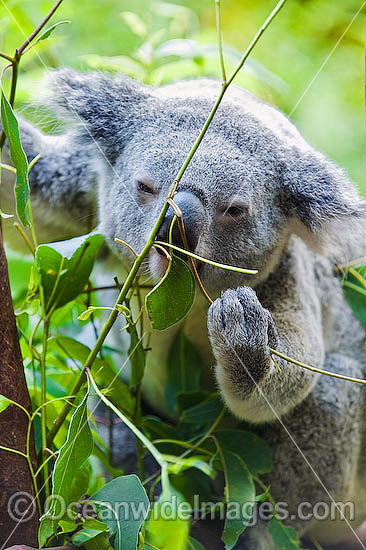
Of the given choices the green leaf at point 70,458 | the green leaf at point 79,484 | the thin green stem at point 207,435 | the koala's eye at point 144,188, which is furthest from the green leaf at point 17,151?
the thin green stem at point 207,435

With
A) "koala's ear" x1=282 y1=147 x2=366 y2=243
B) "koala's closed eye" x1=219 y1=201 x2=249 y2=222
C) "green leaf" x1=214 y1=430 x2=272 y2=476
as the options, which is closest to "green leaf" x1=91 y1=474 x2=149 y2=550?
"green leaf" x1=214 y1=430 x2=272 y2=476

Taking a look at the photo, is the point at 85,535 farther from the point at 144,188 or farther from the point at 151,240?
the point at 144,188

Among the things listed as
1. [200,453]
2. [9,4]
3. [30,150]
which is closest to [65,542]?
[200,453]

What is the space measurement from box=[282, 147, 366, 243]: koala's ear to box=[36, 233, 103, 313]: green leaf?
25.7 inches

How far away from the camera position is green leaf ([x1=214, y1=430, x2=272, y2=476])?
7.00 ft

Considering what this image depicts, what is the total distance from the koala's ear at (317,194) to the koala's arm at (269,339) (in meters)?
0.33

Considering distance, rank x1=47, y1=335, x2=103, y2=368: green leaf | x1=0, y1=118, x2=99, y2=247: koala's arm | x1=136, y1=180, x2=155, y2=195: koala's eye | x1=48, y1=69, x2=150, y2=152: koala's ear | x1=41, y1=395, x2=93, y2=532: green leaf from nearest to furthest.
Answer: x1=41, y1=395, x2=93, y2=532: green leaf
x1=136, y1=180, x2=155, y2=195: koala's eye
x1=47, y1=335, x2=103, y2=368: green leaf
x1=48, y1=69, x2=150, y2=152: koala's ear
x1=0, y1=118, x2=99, y2=247: koala's arm

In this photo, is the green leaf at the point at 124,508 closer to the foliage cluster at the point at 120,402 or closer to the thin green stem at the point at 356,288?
the foliage cluster at the point at 120,402

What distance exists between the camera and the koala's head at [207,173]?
6.00 feet

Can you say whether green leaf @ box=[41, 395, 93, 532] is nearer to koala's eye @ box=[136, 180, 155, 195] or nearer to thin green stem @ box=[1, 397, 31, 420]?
thin green stem @ box=[1, 397, 31, 420]

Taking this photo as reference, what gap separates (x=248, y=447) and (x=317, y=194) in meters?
0.92

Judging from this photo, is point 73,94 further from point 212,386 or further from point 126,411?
point 212,386

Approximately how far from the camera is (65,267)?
187 cm

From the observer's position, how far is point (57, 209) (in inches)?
96.4
